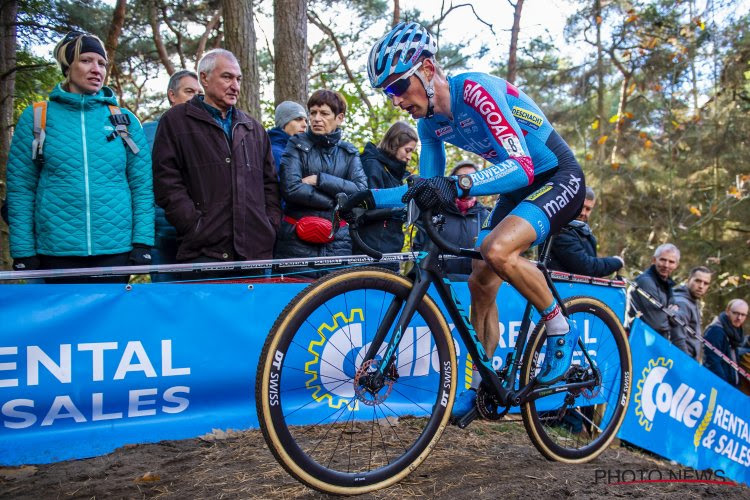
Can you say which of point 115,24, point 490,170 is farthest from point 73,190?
point 115,24

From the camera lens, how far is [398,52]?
3.26 meters

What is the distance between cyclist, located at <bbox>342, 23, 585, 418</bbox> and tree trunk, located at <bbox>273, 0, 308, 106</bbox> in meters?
4.25

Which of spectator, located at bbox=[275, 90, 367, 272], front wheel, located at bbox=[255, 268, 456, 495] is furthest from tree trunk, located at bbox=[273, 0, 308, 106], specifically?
front wheel, located at bbox=[255, 268, 456, 495]

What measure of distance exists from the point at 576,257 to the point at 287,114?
3084 millimetres

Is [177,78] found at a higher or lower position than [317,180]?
higher

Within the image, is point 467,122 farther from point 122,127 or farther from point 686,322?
point 686,322

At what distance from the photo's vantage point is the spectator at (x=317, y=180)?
480 centimetres

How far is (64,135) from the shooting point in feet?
Answer: 13.0

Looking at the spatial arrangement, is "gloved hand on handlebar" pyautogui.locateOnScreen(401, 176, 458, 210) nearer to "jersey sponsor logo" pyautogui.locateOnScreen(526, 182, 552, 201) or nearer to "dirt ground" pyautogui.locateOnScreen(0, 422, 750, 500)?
"jersey sponsor logo" pyautogui.locateOnScreen(526, 182, 552, 201)

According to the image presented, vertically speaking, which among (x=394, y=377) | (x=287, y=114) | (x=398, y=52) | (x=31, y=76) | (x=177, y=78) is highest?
(x=31, y=76)

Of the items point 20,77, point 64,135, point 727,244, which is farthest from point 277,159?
point 727,244

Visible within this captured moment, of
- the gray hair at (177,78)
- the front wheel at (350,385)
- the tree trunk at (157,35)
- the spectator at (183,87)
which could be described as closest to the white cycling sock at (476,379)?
the front wheel at (350,385)

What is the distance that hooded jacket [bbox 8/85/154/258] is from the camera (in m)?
3.85

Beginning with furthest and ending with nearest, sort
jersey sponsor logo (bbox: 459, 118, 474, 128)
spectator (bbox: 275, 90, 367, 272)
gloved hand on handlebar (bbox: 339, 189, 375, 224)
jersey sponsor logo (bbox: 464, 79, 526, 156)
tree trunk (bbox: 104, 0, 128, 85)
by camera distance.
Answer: tree trunk (bbox: 104, 0, 128, 85), spectator (bbox: 275, 90, 367, 272), jersey sponsor logo (bbox: 459, 118, 474, 128), jersey sponsor logo (bbox: 464, 79, 526, 156), gloved hand on handlebar (bbox: 339, 189, 375, 224)
